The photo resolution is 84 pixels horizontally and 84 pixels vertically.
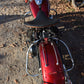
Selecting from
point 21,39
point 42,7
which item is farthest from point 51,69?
point 21,39

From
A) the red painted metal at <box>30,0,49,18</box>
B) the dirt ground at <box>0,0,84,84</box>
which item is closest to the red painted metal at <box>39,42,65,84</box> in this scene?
the dirt ground at <box>0,0,84,84</box>

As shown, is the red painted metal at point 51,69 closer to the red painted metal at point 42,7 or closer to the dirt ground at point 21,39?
the dirt ground at point 21,39

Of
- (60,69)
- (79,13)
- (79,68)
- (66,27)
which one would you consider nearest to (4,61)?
(60,69)

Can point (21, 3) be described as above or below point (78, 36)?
above

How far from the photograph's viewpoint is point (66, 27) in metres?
4.27

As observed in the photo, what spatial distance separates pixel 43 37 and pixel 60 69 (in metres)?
0.85

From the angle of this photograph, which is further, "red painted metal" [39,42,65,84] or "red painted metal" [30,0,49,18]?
"red painted metal" [30,0,49,18]

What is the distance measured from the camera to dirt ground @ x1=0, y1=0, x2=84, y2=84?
315 centimetres

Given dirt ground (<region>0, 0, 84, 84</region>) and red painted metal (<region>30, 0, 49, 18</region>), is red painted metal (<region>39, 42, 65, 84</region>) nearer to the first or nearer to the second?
dirt ground (<region>0, 0, 84, 84</region>)

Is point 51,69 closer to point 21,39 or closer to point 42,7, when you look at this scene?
point 42,7

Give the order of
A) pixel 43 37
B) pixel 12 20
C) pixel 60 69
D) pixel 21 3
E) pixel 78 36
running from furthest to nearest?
1. pixel 21 3
2. pixel 12 20
3. pixel 78 36
4. pixel 43 37
5. pixel 60 69

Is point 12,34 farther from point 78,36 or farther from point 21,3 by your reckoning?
point 78,36

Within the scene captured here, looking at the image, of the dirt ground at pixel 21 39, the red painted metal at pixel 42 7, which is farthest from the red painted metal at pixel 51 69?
the red painted metal at pixel 42 7

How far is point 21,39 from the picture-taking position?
155 inches
